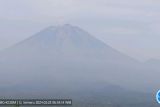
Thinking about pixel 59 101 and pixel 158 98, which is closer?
pixel 158 98

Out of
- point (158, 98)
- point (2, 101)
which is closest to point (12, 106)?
point (2, 101)

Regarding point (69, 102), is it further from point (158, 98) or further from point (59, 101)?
point (158, 98)

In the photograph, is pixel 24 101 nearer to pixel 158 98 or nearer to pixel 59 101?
pixel 59 101

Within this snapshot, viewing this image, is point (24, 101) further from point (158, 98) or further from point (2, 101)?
point (158, 98)

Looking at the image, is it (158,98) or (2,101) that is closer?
Result: (158,98)

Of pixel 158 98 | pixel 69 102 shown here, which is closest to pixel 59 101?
pixel 69 102

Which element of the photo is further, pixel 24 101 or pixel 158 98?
pixel 24 101

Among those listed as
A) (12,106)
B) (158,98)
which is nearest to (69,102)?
(12,106)
